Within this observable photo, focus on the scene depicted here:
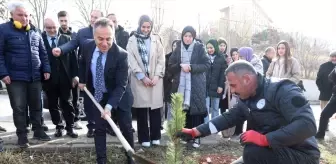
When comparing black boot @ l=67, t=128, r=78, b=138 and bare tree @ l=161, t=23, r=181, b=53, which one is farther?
bare tree @ l=161, t=23, r=181, b=53

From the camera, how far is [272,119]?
8.02ft

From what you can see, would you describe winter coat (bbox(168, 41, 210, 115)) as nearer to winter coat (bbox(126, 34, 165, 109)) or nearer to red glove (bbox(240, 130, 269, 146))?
winter coat (bbox(126, 34, 165, 109))

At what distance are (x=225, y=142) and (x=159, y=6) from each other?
11.7m

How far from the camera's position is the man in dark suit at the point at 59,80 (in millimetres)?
4430

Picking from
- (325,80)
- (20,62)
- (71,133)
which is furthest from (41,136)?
(325,80)

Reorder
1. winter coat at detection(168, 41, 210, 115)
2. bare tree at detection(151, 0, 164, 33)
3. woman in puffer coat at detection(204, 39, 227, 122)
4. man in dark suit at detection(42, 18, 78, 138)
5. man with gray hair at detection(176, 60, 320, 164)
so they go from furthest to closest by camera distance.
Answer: bare tree at detection(151, 0, 164, 33) < woman in puffer coat at detection(204, 39, 227, 122) < winter coat at detection(168, 41, 210, 115) < man in dark suit at detection(42, 18, 78, 138) < man with gray hair at detection(176, 60, 320, 164)

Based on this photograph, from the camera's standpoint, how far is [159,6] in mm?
15617

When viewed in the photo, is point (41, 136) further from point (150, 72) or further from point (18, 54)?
point (150, 72)

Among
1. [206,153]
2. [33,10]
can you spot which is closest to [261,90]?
[206,153]

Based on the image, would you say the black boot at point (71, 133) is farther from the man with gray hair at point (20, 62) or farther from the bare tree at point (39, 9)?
the bare tree at point (39, 9)

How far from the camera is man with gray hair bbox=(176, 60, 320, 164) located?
7.14 feet

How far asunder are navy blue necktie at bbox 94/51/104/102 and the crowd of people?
11mm

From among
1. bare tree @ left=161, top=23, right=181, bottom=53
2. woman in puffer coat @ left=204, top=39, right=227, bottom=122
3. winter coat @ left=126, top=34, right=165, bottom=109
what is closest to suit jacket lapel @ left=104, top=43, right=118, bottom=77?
winter coat @ left=126, top=34, right=165, bottom=109

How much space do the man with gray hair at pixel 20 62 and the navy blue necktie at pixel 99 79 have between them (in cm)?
117
